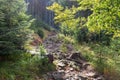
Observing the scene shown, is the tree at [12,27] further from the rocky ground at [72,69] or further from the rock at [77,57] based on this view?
the rock at [77,57]

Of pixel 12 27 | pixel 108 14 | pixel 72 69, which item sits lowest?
pixel 72 69

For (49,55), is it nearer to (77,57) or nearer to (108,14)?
(77,57)

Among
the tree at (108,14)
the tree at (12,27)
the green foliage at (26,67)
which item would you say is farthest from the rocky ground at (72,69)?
the tree at (108,14)

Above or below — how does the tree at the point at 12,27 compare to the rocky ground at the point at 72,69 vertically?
above

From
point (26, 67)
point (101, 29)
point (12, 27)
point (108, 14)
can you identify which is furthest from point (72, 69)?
point (108, 14)

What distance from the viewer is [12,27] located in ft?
29.4

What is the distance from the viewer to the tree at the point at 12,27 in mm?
8414

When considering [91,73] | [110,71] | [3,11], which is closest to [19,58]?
[3,11]

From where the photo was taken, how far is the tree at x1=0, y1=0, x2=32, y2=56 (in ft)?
27.6

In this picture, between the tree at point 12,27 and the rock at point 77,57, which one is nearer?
the tree at point 12,27

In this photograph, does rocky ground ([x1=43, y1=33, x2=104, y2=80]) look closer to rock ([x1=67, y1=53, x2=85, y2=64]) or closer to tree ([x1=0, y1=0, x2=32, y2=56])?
rock ([x1=67, y1=53, x2=85, y2=64])

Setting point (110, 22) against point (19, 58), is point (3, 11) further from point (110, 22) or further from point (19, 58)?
point (110, 22)

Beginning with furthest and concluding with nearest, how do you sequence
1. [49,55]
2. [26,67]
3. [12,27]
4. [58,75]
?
[49,55] → [58,75] → [12,27] → [26,67]

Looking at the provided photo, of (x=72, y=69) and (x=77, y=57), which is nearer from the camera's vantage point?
(x=72, y=69)
